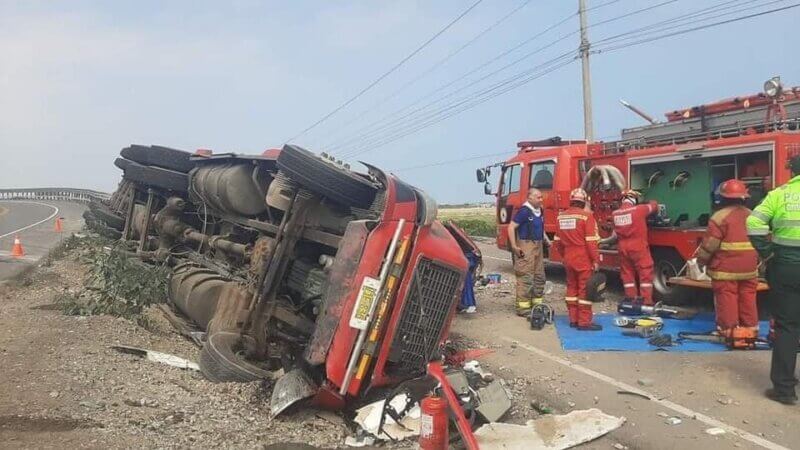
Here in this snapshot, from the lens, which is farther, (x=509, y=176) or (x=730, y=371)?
(x=509, y=176)

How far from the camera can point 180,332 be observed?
6.82m

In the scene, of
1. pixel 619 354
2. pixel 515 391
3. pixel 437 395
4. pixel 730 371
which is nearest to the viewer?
pixel 437 395

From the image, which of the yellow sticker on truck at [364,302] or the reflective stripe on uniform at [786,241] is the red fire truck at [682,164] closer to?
the reflective stripe on uniform at [786,241]

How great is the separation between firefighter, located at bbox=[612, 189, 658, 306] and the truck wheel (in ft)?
1.21

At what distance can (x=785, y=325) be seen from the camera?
5.07 metres

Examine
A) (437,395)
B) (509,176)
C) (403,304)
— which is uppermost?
(509,176)

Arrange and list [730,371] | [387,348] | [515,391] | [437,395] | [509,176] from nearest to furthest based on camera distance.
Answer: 1. [437,395]
2. [387,348]
3. [515,391]
4. [730,371]
5. [509,176]

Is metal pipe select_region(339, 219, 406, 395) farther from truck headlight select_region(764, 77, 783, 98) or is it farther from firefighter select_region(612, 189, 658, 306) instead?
truck headlight select_region(764, 77, 783, 98)

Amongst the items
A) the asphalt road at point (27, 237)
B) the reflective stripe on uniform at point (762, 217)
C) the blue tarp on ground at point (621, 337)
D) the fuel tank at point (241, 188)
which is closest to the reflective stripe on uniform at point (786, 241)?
the reflective stripe on uniform at point (762, 217)

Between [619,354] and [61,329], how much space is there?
17.2 ft

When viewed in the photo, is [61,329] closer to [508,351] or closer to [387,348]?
[387,348]

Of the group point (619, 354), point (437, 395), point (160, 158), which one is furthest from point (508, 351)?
point (160, 158)

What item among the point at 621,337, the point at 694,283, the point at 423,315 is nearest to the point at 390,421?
the point at 423,315

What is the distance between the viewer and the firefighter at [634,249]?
882 centimetres
